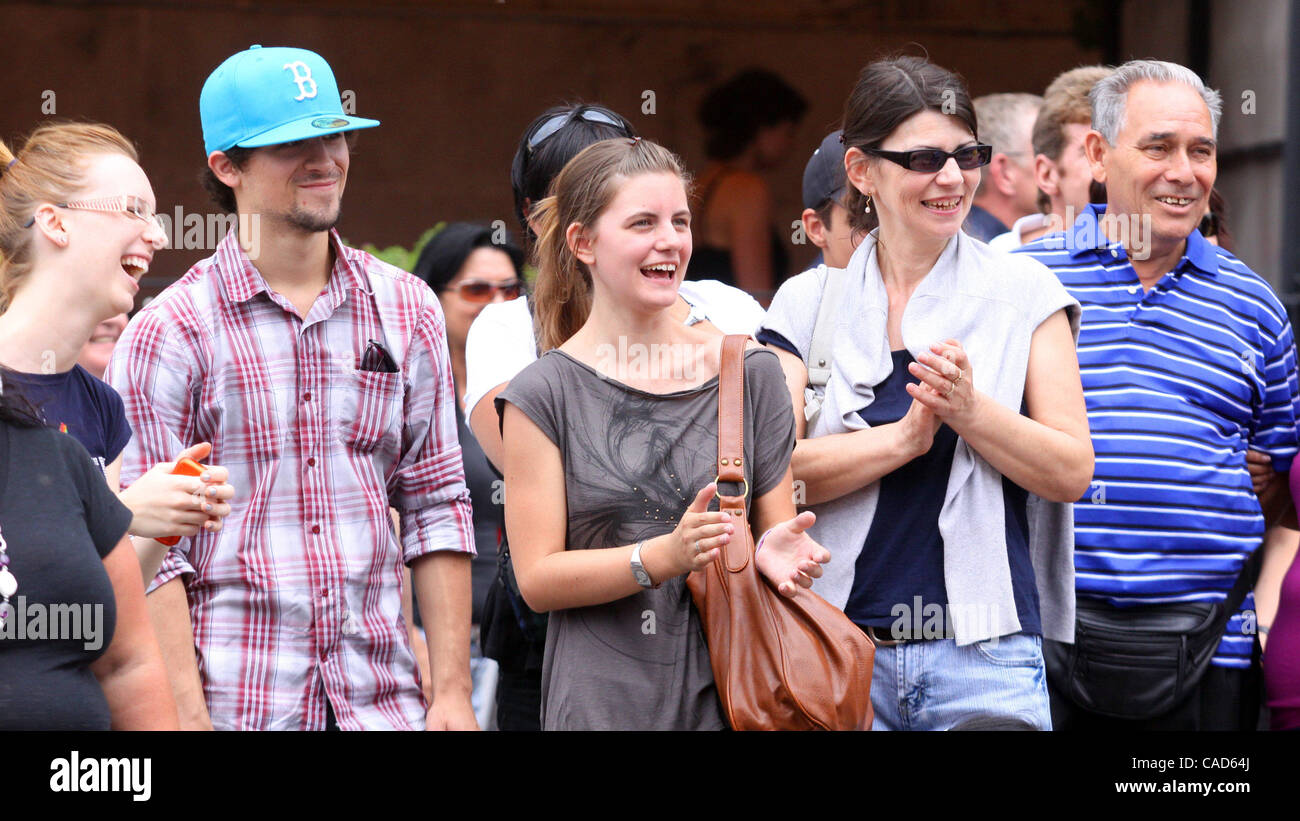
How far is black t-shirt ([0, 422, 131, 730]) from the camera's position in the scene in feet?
7.95

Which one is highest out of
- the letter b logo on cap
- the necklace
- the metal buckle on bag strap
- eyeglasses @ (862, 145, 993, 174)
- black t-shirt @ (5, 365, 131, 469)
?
the letter b logo on cap

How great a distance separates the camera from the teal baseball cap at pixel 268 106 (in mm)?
3023

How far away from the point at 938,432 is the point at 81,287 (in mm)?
1621

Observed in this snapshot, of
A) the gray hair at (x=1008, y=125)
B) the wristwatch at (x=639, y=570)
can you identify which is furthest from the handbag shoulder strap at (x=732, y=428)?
the gray hair at (x=1008, y=125)

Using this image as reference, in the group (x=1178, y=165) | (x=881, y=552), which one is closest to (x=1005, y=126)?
(x=1178, y=165)

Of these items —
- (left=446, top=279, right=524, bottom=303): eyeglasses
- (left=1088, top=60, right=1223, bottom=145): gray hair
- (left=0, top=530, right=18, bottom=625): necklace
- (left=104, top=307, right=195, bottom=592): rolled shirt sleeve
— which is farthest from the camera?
(left=446, top=279, right=524, bottom=303): eyeglasses

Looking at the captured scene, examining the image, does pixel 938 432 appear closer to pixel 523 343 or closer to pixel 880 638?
pixel 880 638

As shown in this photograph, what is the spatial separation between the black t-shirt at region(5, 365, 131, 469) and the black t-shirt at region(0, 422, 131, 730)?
0.15 metres

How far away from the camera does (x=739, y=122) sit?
7543 millimetres

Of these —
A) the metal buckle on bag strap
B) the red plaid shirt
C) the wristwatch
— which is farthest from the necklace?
the metal buckle on bag strap

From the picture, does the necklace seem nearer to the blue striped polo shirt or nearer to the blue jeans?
the blue jeans

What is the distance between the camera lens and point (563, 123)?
3.44 meters

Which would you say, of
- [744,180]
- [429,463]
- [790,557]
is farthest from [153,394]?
[744,180]

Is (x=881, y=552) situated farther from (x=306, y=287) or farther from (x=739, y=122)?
(x=739, y=122)
